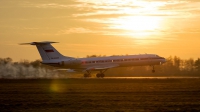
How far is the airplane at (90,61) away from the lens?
261 feet

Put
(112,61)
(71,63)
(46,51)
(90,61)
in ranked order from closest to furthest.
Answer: (112,61) → (90,61) → (71,63) → (46,51)

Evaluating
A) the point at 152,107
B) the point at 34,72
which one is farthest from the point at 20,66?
the point at 152,107

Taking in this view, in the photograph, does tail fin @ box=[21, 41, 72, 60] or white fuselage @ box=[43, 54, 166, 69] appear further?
tail fin @ box=[21, 41, 72, 60]

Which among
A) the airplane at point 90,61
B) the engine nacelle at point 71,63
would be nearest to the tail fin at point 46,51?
the airplane at point 90,61

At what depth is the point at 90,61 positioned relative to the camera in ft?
266

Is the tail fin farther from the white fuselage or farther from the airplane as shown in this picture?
the white fuselage

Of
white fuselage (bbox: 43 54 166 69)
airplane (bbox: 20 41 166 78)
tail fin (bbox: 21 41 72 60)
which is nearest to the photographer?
white fuselage (bbox: 43 54 166 69)

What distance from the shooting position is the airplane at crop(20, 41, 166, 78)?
79.6 m

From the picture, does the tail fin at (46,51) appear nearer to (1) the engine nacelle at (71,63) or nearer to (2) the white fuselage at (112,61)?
(2) the white fuselage at (112,61)

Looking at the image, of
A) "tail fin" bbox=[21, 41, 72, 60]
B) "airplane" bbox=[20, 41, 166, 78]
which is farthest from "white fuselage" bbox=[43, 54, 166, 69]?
"tail fin" bbox=[21, 41, 72, 60]

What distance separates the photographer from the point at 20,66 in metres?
84.1

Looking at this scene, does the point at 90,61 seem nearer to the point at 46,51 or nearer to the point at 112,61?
the point at 112,61

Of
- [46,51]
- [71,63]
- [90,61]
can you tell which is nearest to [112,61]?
[90,61]

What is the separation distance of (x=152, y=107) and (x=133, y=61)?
5206 cm
